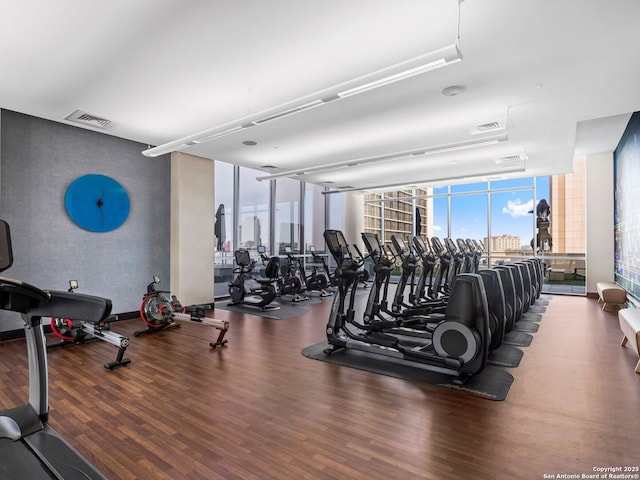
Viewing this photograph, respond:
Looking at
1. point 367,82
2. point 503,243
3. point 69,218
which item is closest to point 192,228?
point 69,218

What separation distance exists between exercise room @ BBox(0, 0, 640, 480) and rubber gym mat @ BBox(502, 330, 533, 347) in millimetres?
49

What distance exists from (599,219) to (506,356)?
644 cm

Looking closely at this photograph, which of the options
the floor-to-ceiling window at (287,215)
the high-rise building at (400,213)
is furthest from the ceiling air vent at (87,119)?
the high-rise building at (400,213)

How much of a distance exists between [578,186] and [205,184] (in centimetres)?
923

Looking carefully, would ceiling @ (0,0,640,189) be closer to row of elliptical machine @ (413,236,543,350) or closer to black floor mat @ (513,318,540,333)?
row of elliptical machine @ (413,236,543,350)

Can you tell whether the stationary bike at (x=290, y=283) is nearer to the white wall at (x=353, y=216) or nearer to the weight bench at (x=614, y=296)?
the white wall at (x=353, y=216)

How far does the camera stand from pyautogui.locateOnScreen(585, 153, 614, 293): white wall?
324 inches

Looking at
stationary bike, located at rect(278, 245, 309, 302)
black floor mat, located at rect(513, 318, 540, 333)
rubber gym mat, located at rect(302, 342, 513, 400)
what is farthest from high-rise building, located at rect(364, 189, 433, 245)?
rubber gym mat, located at rect(302, 342, 513, 400)

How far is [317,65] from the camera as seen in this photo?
3590 millimetres

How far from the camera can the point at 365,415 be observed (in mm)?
2637

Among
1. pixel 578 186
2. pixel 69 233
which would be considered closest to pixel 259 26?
pixel 69 233

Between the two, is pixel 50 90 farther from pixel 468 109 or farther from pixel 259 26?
pixel 468 109

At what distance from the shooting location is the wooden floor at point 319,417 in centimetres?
206

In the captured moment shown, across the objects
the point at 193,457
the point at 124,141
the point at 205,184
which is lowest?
the point at 193,457
